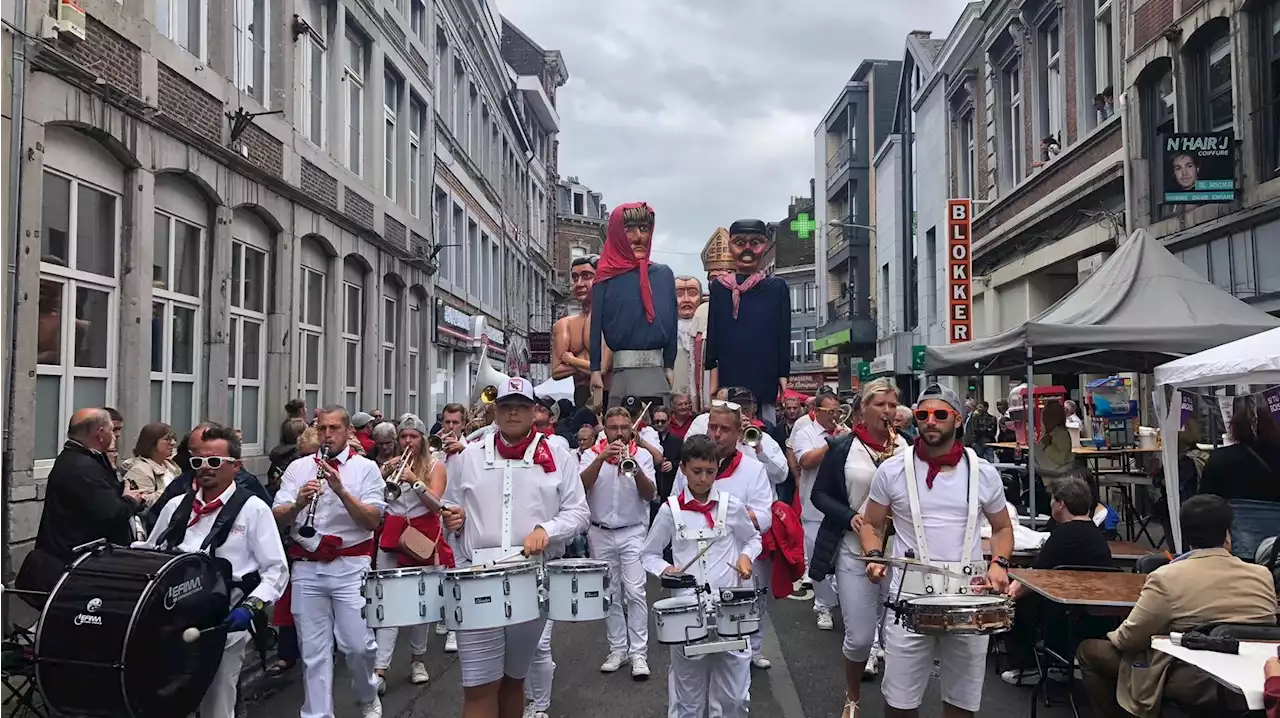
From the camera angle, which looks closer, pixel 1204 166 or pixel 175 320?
pixel 175 320

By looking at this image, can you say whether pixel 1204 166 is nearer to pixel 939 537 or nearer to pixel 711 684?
pixel 939 537

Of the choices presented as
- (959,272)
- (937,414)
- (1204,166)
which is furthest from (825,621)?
(959,272)

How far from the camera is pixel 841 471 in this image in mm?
5930

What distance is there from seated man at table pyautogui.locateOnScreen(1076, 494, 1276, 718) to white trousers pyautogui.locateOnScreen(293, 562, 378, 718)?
13.4ft

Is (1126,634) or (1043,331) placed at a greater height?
(1043,331)

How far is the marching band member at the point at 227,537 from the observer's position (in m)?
5.00

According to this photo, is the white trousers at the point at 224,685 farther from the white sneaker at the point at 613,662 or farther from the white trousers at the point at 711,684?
the white sneaker at the point at 613,662

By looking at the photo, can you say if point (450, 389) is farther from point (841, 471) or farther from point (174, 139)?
point (841, 471)

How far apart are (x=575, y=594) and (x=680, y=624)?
52cm

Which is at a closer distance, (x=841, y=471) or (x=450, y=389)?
(x=841, y=471)

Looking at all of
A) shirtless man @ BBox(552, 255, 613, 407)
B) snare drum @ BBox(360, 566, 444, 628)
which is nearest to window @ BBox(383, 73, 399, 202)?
shirtless man @ BBox(552, 255, 613, 407)

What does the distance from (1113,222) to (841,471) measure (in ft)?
47.4

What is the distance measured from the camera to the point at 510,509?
5105 mm

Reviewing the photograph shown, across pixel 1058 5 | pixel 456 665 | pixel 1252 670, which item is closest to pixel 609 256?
pixel 456 665
